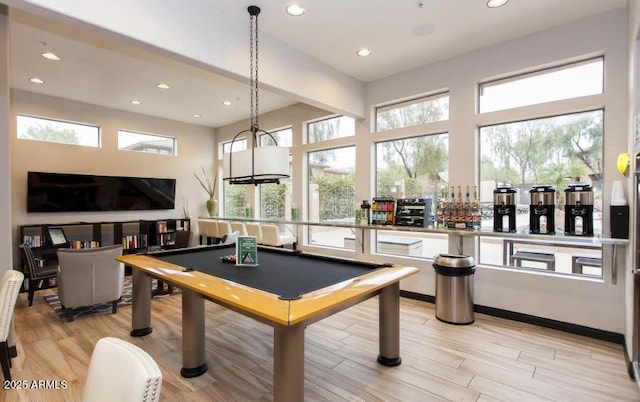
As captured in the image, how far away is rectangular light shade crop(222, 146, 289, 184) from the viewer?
2738 mm

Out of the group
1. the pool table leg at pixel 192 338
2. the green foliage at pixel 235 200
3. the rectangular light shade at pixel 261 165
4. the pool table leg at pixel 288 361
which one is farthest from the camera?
the green foliage at pixel 235 200

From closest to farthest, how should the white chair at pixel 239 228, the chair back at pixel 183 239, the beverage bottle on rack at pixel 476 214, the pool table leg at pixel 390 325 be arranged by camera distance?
1. the pool table leg at pixel 390 325
2. the beverage bottle on rack at pixel 476 214
3. the chair back at pixel 183 239
4. the white chair at pixel 239 228

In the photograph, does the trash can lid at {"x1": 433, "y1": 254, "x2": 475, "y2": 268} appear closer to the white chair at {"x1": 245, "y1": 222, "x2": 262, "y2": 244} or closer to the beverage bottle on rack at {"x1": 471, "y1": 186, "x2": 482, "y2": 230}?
the beverage bottle on rack at {"x1": 471, "y1": 186, "x2": 482, "y2": 230}

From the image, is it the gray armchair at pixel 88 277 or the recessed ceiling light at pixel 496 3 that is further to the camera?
the gray armchair at pixel 88 277

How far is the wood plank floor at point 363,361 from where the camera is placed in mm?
2277

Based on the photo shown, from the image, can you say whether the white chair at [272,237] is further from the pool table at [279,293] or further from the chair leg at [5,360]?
the chair leg at [5,360]

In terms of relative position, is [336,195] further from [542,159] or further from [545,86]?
[545,86]

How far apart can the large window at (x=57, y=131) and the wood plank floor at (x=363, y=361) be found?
10.8ft

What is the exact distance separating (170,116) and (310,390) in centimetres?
645

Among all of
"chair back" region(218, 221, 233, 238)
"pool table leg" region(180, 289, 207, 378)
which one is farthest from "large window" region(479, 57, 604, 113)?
"chair back" region(218, 221, 233, 238)

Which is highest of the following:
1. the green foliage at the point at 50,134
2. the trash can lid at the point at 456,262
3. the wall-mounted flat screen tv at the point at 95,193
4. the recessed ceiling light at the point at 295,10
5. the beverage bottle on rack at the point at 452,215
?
the recessed ceiling light at the point at 295,10

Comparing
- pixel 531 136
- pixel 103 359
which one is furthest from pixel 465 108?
pixel 103 359

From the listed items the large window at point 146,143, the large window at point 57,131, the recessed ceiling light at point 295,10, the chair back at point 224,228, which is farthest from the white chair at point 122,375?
the large window at point 146,143

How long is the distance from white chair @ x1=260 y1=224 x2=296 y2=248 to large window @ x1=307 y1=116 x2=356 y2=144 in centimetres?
180
